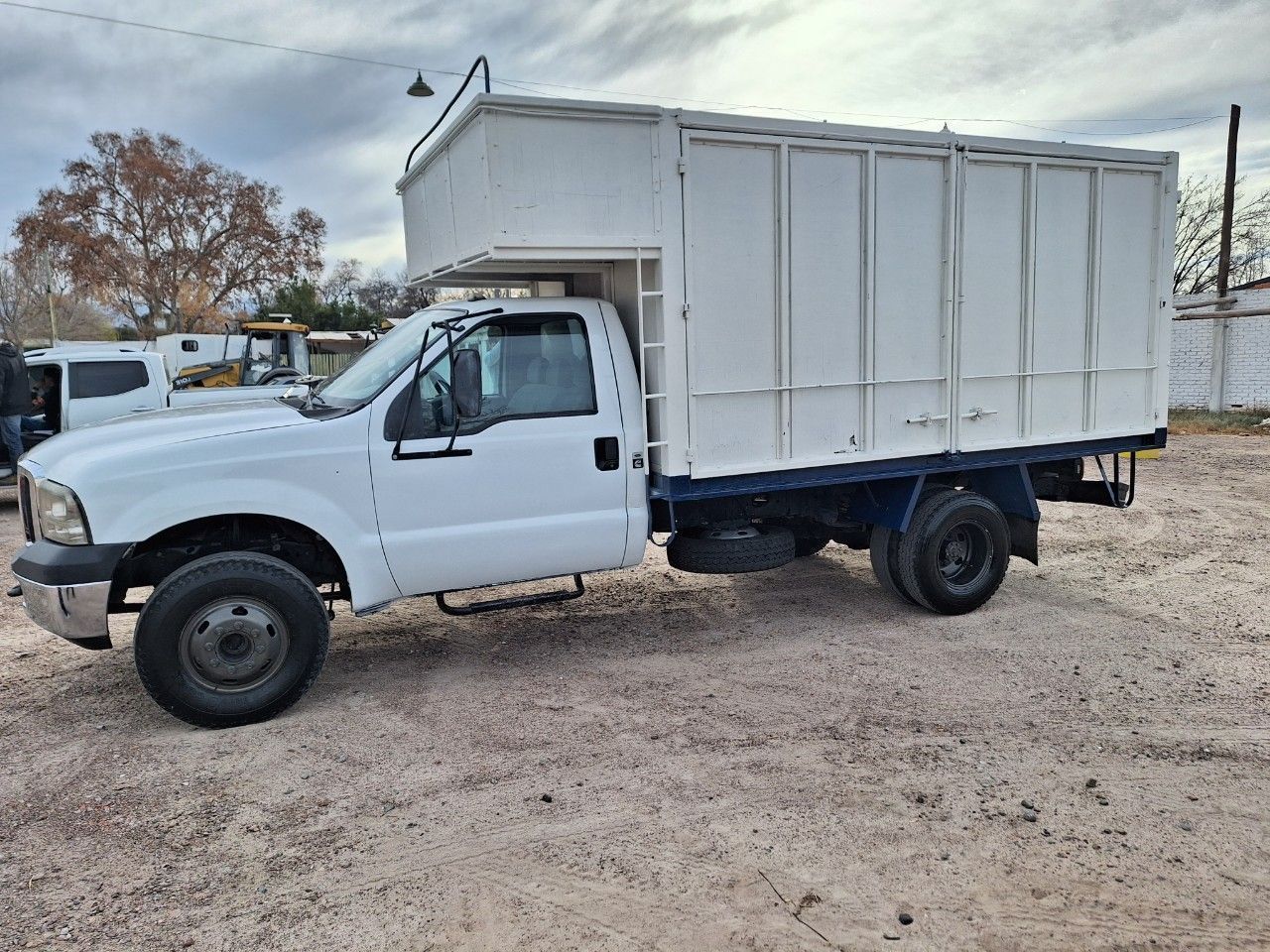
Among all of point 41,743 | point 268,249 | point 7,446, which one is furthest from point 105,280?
point 41,743

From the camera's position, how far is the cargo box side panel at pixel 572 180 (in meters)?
4.95

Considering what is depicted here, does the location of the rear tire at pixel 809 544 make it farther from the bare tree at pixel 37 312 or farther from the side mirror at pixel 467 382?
the bare tree at pixel 37 312

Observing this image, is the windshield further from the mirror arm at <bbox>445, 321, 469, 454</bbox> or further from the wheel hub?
the wheel hub

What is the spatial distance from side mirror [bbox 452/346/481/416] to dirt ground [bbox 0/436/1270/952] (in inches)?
64.6

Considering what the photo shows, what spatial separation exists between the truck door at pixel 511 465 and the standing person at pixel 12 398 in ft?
27.7

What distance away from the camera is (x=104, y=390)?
1170 centimetres

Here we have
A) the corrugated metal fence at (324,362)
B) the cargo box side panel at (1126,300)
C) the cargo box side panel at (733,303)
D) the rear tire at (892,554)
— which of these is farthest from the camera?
the corrugated metal fence at (324,362)

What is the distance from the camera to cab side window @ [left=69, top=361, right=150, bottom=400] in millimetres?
11625

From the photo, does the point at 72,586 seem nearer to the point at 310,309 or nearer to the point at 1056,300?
the point at 1056,300

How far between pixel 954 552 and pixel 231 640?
15.9 feet

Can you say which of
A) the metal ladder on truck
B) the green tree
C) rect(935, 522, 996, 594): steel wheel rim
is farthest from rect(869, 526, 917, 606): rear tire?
the green tree

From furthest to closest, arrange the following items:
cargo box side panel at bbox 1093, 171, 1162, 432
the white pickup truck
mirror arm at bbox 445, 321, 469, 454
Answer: the white pickup truck, cargo box side panel at bbox 1093, 171, 1162, 432, mirror arm at bbox 445, 321, 469, 454

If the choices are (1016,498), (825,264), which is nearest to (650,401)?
(825,264)

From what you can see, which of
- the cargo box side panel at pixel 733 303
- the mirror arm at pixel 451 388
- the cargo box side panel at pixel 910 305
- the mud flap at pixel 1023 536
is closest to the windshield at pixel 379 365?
the mirror arm at pixel 451 388
